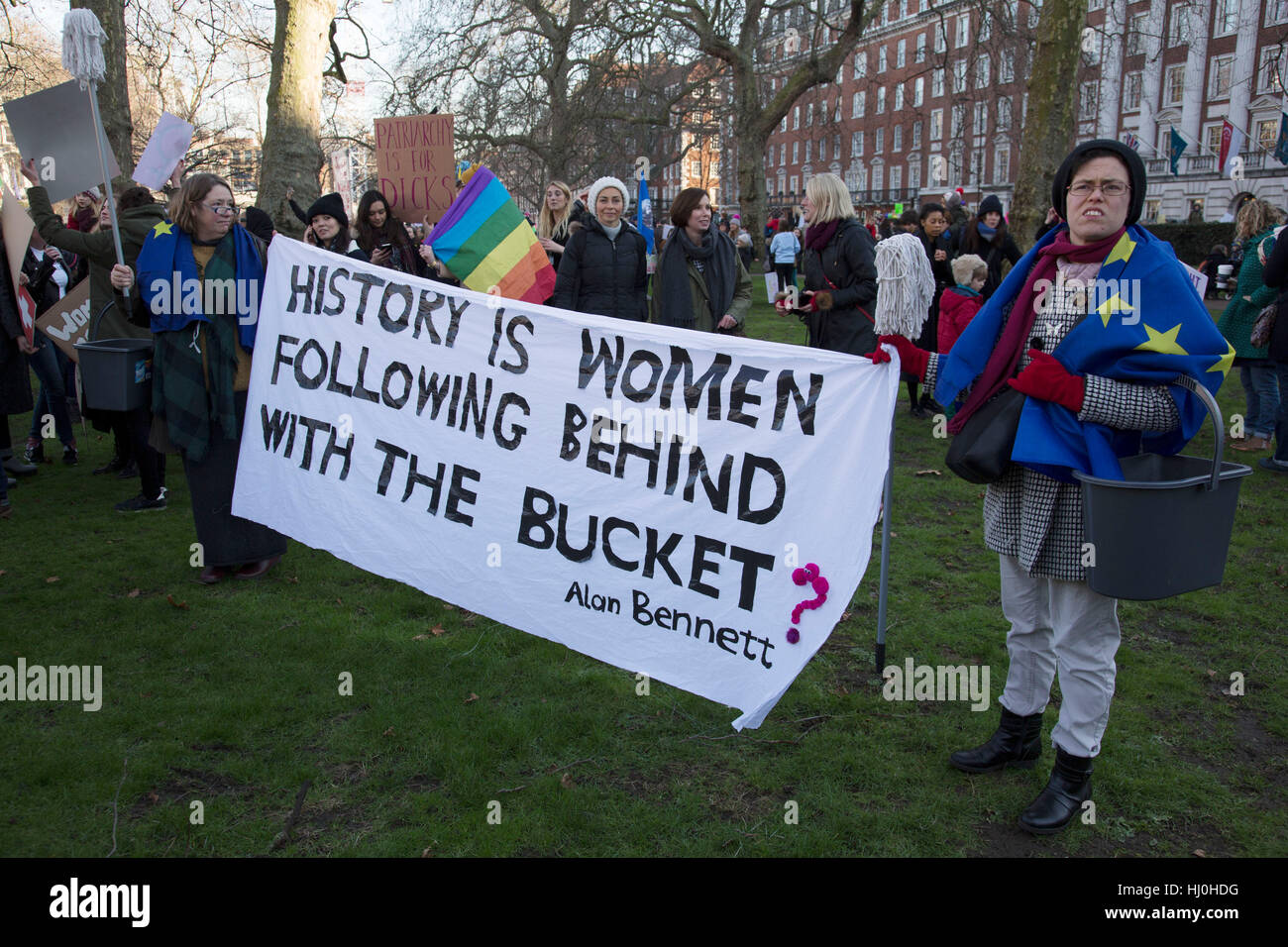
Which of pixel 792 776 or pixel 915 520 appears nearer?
pixel 792 776

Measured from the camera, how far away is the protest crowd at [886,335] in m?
2.95

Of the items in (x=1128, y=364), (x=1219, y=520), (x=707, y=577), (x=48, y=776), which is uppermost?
(x=1128, y=364)

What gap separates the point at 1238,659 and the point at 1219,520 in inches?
83.3

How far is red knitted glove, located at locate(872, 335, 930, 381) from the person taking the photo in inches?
132

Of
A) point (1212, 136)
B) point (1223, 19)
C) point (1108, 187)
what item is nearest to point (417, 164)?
point (1108, 187)

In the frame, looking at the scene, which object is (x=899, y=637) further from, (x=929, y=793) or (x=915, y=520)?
(x=915, y=520)

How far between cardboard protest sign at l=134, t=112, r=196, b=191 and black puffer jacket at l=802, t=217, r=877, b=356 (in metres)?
4.03

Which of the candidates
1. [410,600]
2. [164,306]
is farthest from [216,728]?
[164,306]

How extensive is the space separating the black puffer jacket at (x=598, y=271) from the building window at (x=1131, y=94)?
53302 millimetres

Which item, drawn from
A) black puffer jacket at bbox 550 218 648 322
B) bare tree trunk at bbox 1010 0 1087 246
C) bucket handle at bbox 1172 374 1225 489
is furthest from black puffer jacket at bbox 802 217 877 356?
bare tree trunk at bbox 1010 0 1087 246

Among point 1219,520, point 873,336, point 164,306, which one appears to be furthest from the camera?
point 873,336

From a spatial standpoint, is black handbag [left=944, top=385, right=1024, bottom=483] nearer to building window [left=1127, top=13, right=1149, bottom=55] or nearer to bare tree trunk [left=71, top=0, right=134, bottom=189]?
bare tree trunk [left=71, top=0, right=134, bottom=189]

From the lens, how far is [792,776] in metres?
3.54

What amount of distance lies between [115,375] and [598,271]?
10.3ft
